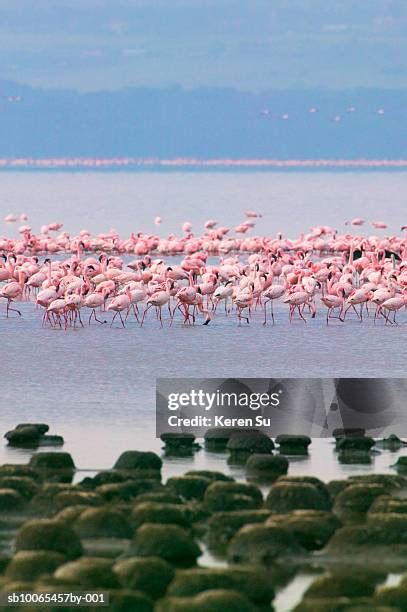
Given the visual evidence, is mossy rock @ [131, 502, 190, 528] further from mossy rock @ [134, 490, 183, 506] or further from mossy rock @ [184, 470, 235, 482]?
mossy rock @ [184, 470, 235, 482]

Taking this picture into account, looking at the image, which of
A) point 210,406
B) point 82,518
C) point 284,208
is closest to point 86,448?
point 210,406

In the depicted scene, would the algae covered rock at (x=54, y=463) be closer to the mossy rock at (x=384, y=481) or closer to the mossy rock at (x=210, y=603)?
the mossy rock at (x=384, y=481)

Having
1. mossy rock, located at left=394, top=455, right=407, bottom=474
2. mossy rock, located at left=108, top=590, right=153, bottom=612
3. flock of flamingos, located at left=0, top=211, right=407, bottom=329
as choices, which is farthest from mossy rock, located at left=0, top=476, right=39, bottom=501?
flock of flamingos, located at left=0, top=211, right=407, bottom=329

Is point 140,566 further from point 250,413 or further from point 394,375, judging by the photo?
point 394,375

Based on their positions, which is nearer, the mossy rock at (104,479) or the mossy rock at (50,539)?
the mossy rock at (50,539)

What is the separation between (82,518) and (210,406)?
4124mm

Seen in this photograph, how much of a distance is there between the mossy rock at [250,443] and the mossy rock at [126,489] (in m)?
2.16

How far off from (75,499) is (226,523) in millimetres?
1232

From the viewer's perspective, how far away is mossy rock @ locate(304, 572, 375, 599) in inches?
387

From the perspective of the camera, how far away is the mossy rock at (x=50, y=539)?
10.9 meters

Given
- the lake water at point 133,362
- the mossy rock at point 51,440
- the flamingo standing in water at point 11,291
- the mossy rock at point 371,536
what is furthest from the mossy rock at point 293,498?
the flamingo standing in water at point 11,291

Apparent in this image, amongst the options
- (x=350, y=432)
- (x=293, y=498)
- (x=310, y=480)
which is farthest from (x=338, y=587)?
(x=350, y=432)

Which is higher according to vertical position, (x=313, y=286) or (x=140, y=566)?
(x=313, y=286)

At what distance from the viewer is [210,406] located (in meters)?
15.5
